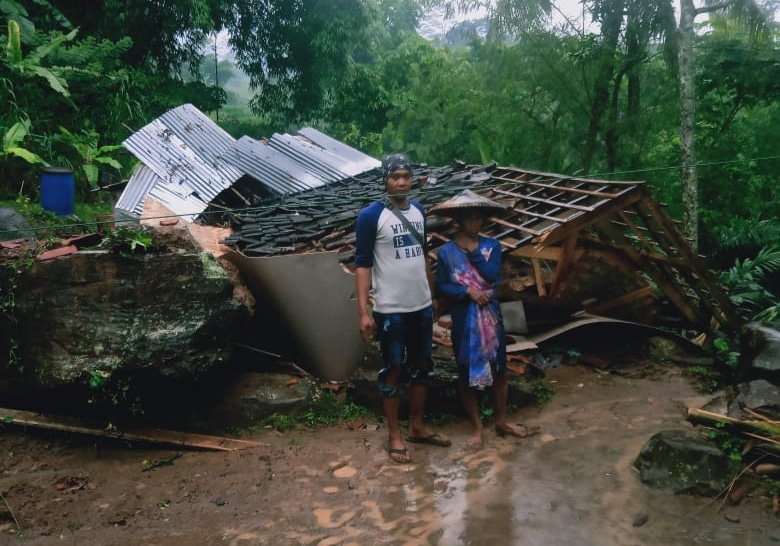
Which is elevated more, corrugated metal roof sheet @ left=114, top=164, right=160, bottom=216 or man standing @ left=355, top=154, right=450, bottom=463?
corrugated metal roof sheet @ left=114, top=164, right=160, bottom=216

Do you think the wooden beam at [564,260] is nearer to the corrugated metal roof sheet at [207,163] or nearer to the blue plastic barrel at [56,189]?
the corrugated metal roof sheet at [207,163]

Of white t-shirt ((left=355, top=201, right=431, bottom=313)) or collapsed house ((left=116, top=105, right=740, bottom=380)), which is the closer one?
white t-shirt ((left=355, top=201, right=431, bottom=313))

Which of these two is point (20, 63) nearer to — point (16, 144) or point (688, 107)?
point (16, 144)

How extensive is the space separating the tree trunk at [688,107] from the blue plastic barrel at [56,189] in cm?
886

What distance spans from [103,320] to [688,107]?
352 inches

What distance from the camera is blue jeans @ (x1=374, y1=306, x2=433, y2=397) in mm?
3977

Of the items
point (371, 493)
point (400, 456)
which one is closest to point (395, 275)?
point (400, 456)

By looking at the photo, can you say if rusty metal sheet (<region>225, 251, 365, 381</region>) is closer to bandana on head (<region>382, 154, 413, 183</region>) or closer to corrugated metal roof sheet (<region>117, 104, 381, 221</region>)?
bandana on head (<region>382, 154, 413, 183</region>)

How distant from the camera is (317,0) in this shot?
53.7ft

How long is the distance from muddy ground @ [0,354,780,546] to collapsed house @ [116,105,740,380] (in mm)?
1267

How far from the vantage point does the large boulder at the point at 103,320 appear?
4559mm

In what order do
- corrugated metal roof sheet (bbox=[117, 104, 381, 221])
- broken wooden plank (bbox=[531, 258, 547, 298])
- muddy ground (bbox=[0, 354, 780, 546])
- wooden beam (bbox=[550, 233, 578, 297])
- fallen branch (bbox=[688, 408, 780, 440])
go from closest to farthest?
muddy ground (bbox=[0, 354, 780, 546]) → fallen branch (bbox=[688, 408, 780, 440]) → wooden beam (bbox=[550, 233, 578, 297]) → broken wooden plank (bbox=[531, 258, 547, 298]) → corrugated metal roof sheet (bbox=[117, 104, 381, 221])

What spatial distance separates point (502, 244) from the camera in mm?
5285

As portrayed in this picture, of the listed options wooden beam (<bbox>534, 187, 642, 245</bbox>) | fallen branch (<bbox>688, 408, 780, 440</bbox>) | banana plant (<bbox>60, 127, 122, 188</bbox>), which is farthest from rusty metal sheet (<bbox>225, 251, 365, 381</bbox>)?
banana plant (<bbox>60, 127, 122, 188</bbox>)
